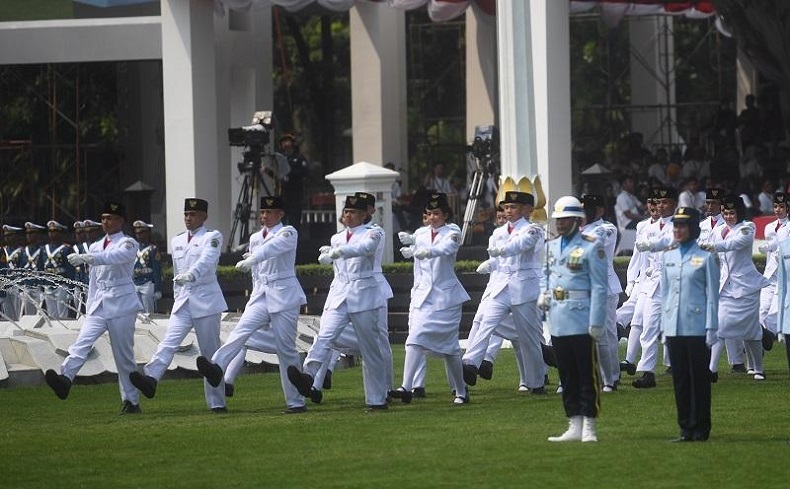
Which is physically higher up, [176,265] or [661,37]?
[661,37]

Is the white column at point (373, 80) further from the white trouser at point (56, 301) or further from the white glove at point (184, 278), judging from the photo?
the white glove at point (184, 278)

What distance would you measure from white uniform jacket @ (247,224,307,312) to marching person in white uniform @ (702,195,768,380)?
4.75 m

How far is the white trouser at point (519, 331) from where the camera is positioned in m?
17.2

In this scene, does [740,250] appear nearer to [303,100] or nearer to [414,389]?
[414,389]

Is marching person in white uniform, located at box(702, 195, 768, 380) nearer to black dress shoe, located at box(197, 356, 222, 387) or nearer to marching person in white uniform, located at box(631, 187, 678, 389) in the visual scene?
marching person in white uniform, located at box(631, 187, 678, 389)

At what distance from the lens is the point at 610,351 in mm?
17719

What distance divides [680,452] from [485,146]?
18021 mm

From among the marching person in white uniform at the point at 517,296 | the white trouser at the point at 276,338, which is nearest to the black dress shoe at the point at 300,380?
the white trouser at the point at 276,338

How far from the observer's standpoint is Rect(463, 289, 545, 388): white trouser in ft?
56.5

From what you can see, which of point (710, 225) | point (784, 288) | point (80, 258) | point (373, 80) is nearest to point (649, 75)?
point (373, 80)

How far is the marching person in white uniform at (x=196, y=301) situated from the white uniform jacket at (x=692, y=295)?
468 centimetres

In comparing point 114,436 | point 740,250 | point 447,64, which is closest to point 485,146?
point 740,250

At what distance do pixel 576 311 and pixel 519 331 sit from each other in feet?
14.1

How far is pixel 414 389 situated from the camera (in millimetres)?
17094
